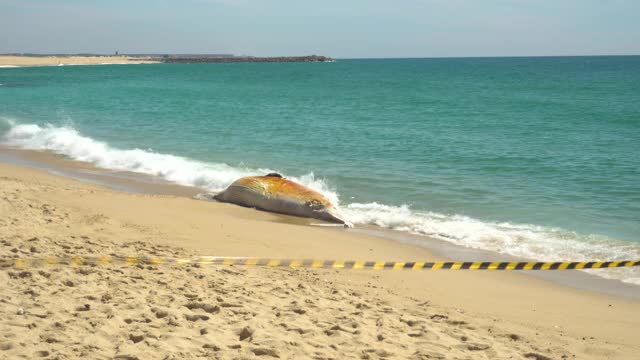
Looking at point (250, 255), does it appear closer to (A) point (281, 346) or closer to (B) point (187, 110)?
(A) point (281, 346)

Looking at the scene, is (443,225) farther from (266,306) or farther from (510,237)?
(266,306)

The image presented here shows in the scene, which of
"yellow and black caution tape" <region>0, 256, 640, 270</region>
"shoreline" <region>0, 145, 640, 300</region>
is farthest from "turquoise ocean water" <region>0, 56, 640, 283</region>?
"yellow and black caution tape" <region>0, 256, 640, 270</region>

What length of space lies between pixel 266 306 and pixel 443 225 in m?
5.54

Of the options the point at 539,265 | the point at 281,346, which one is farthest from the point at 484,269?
the point at 281,346

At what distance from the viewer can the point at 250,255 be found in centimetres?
869

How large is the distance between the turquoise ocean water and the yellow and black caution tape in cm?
123

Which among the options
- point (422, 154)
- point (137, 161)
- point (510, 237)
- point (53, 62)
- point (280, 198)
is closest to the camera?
point (510, 237)

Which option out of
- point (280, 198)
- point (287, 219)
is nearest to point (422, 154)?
point (280, 198)

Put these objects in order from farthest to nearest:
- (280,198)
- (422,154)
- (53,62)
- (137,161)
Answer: (53,62)
(422,154)
(137,161)
(280,198)

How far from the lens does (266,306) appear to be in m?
6.15

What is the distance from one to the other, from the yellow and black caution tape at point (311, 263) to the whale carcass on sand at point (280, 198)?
279cm

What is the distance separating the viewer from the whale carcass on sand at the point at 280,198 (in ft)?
37.6

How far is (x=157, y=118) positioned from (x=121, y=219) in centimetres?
2055

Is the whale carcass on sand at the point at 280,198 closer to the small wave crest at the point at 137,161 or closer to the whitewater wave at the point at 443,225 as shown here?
the whitewater wave at the point at 443,225
